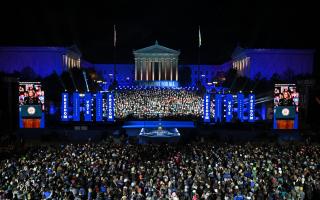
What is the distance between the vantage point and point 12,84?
52.8 m

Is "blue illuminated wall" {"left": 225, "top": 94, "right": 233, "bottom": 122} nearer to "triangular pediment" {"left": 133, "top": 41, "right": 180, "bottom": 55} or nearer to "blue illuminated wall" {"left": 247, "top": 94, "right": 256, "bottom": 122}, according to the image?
"blue illuminated wall" {"left": 247, "top": 94, "right": 256, "bottom": 122}

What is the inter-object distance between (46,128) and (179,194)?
31.1m

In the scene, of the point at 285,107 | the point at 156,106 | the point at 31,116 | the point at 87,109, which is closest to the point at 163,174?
the point at 285,107

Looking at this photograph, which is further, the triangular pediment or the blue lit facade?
the triangular pediment

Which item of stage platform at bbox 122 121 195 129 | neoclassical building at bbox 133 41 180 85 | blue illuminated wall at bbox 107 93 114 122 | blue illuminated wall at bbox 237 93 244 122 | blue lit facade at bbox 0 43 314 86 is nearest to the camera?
blue illuminated wall at bbox 107 93 114 122

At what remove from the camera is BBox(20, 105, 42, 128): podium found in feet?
144

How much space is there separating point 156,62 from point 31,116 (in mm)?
70840

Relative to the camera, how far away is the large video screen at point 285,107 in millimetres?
43000

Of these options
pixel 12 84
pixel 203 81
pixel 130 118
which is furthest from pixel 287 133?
pixel 203 81

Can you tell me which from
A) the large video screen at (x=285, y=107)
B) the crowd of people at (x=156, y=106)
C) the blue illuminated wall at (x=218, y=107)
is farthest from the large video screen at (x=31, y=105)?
the large video screen at (x=285, y=107)

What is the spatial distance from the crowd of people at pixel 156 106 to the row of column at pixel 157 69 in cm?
4423

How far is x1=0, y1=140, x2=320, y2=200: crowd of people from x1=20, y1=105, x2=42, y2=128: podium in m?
19.5

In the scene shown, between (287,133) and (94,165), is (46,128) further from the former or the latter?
(287,133)

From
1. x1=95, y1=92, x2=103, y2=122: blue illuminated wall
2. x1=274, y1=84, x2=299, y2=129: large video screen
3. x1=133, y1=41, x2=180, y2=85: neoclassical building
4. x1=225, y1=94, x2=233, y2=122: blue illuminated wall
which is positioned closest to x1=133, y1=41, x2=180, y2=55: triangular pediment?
x1=133, y1=41, x2=180, y2=85: neoclassical building
